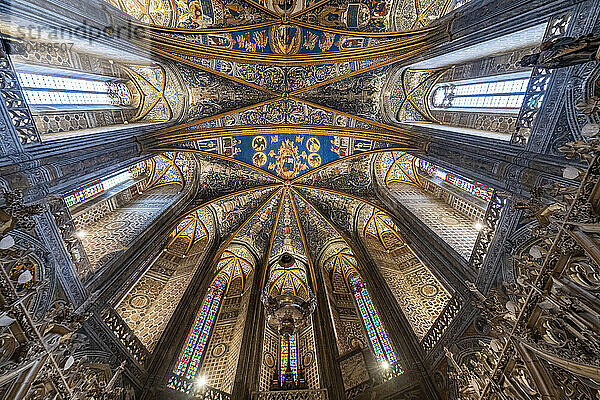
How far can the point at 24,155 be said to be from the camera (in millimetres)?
5879

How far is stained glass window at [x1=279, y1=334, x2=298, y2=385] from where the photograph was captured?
11466mm

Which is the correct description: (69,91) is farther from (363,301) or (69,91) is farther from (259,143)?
(363,301)


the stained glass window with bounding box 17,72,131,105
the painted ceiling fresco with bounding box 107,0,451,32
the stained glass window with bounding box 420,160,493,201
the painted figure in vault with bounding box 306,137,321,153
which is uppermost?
the painted ceiling fresco with bounding box 107,0,451,32

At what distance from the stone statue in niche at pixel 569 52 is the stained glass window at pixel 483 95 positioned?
1.76 meters

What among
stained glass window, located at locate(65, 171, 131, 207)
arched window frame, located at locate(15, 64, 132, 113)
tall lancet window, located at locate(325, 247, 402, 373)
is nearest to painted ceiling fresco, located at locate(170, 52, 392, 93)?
arched window frame, located at locate(15, 64, 132, 113)

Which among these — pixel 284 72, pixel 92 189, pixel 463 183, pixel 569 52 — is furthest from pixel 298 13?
pixel 92 189

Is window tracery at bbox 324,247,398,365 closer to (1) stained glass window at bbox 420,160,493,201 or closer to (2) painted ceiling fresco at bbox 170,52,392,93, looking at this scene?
(1) stained glass window at bbox 420,160,493,201

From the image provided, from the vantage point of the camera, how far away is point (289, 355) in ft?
40.3

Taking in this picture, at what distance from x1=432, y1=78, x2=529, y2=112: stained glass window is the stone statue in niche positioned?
5.77 ft

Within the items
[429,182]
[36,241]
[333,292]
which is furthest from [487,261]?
[36,241]

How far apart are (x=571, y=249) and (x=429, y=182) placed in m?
8.31

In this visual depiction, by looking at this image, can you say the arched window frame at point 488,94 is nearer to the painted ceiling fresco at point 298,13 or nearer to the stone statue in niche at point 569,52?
the stone statue in niche at point 569,52

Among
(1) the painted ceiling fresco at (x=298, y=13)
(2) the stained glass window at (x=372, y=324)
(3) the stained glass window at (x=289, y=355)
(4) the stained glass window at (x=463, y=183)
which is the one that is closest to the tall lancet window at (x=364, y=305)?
(2) the stained glass window at (x=372, y=324)

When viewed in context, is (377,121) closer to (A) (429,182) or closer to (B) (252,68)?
(A) (429,182)
